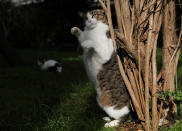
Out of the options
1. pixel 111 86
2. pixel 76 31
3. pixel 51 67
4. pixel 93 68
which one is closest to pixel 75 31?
pixel 76 31

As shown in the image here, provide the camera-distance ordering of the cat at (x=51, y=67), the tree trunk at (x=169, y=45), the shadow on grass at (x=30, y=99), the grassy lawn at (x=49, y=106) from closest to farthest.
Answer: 1. the tree trunk at (x=169, y=45)
2. the grassy lawn at (x=49, y=106)
3. the shadow on grass at (x=30, y=99)
4. the cat at (x=51, y=67)

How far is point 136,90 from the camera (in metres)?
2.02

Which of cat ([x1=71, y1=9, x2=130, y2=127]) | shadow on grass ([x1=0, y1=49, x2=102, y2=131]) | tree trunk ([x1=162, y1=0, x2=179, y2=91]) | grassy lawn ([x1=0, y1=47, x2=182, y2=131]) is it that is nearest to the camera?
tree trunk ([x1=162, y1=0, x2=179, y2=91])

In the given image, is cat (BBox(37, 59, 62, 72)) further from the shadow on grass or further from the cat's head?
the cat's head

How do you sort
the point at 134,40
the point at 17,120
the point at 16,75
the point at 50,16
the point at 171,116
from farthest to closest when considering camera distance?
the point at 50,16, the point at 16,75, the point at 17,120, the point at 171,116, the point at 134,40

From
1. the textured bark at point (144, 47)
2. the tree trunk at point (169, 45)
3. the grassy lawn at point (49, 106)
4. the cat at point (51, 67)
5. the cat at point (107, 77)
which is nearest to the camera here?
the textured bark at point (144, 47)

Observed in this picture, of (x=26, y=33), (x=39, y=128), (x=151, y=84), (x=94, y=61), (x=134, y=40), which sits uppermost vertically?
(x=134, y=40)

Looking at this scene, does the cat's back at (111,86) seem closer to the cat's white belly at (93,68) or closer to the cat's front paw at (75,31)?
the cat's white belly at (93,68)

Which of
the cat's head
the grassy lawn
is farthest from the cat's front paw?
the grassy lawn

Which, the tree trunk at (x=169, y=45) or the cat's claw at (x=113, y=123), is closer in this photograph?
the tree trunk at (x=169, y=45)

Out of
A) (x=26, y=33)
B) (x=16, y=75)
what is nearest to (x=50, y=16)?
(x=26, y=33)

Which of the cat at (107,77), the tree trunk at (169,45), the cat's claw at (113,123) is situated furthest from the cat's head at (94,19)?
the cat's claw at (113,123)

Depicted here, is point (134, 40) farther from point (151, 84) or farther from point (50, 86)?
point (50, 86)

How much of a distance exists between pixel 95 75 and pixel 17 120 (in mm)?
1209
